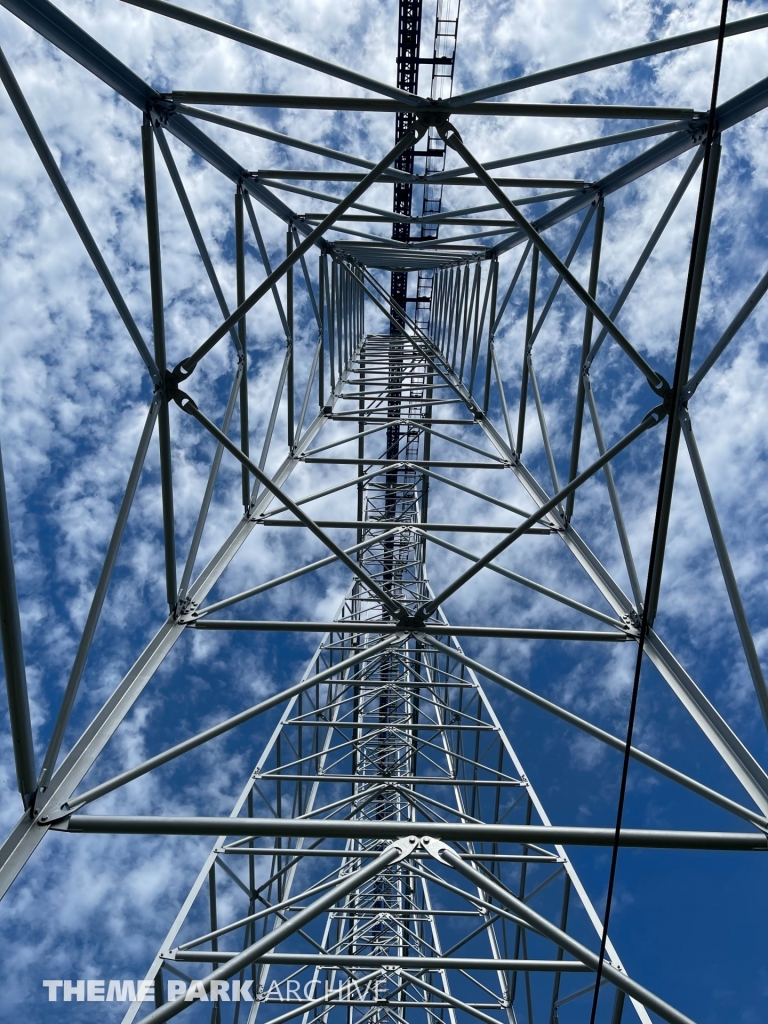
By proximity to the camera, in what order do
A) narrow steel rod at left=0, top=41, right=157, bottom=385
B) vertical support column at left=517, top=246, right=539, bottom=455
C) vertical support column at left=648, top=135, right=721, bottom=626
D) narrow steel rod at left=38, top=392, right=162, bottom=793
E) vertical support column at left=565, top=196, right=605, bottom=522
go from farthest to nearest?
1. vertical support column at left=517, top=246, right=539, bottom=455
2. vertical support column at left=565, top=196, right=605, bottom=522
3. vertical support column at left=648, top=135, right=721, bottom=626
4. narrow steel rod at left=38, top=392, right=162, bottom=793
5. narrow steel rod at left=0, top=41, right=157, bottom=385

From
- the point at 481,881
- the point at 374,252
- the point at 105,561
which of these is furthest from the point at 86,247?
the point at 374,252

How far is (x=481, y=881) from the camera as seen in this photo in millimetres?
6141

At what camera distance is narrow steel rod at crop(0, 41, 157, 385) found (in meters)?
5.34

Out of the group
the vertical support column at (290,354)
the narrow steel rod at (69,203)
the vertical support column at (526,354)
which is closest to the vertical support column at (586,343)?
the vertical support column at (526,354)

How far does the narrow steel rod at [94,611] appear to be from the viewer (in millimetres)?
5750

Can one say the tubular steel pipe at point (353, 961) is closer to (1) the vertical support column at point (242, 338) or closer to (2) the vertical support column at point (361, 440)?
(1) the vertical support column at point (242, 338)

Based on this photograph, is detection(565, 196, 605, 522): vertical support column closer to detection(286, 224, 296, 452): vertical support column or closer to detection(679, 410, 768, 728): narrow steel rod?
detection(679, 410, 768, 728): narrow steel rod

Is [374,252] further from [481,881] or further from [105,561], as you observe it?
[481,881]

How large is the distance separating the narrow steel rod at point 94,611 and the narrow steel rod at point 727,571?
5192mm

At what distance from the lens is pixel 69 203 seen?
622cm

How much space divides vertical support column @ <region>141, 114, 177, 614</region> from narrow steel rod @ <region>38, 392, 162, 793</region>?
24cm

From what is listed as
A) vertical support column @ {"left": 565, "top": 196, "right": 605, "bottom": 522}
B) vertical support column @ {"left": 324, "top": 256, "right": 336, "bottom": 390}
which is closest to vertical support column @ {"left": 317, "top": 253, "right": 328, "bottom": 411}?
vertical support column @ {"left": 324, "top": 256, "right": 336, "bottom": 390}

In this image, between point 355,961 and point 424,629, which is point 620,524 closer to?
point 424,629

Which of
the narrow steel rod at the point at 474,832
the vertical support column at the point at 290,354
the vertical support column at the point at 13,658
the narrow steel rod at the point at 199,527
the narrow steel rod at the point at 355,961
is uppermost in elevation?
the vertical support column at the point at 290,354
